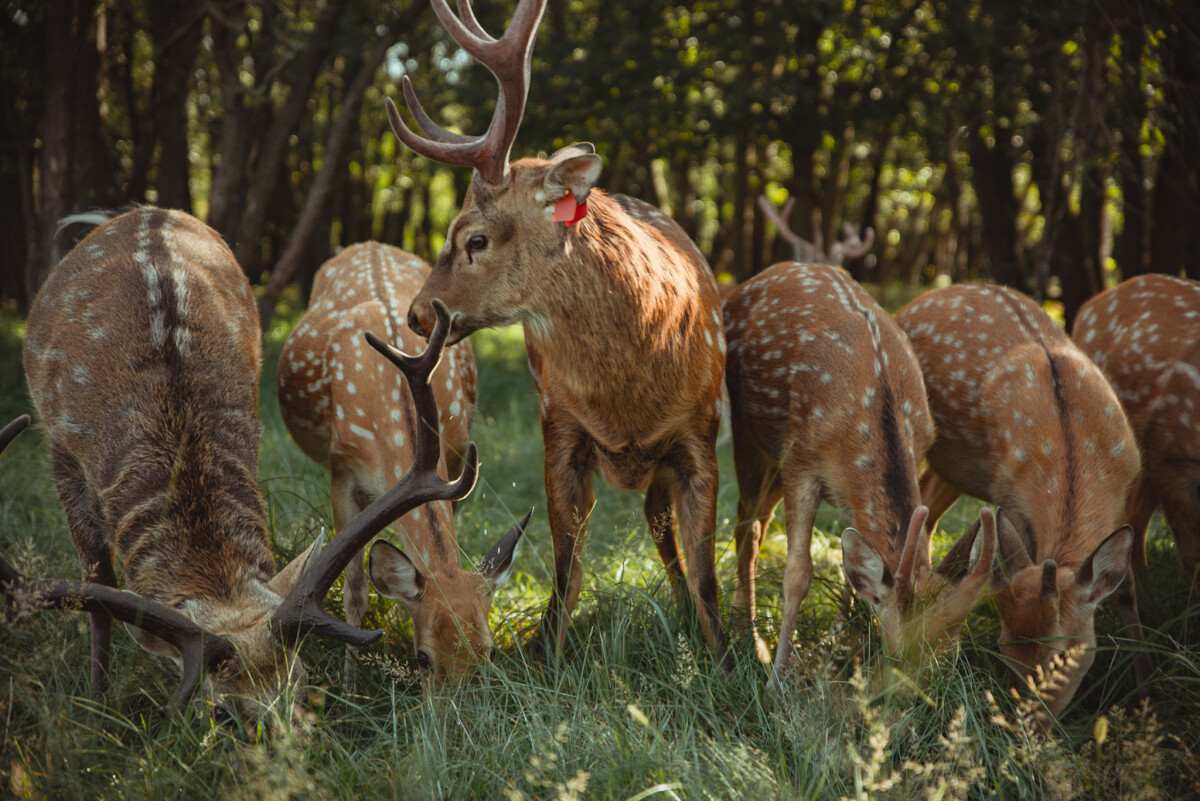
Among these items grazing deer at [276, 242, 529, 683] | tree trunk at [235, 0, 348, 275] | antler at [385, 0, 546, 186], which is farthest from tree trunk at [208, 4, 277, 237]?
antler at [385, 0, 546, 186]

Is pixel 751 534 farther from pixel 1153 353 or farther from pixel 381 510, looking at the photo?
pixel 1153 353

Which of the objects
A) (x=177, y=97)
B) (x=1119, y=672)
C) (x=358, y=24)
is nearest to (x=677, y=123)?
(x=358, y=24)

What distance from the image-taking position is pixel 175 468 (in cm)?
312

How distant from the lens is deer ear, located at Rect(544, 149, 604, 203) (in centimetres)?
321

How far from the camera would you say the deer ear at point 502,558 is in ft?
10.9

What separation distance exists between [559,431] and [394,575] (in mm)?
894

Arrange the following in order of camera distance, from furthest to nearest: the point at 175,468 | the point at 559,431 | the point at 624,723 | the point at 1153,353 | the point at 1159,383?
the point at 1153,353, the point at 1159,383, the point at 559,431, the point at 175,468, the point at 624,723

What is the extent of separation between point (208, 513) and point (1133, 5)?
586 centimetres

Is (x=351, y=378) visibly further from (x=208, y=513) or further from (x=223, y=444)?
(x=208, y=513)

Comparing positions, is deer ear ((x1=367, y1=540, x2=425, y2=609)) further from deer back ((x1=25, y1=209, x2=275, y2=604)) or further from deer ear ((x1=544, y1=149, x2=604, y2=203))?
deer ear ((x1=544, y1=149, x2=604, y2=203))

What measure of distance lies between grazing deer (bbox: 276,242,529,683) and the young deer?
1.02 meters

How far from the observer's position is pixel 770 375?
156 inches

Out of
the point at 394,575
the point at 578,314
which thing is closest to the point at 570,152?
the point at 578,314

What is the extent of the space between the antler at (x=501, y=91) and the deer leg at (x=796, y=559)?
1.63 m
